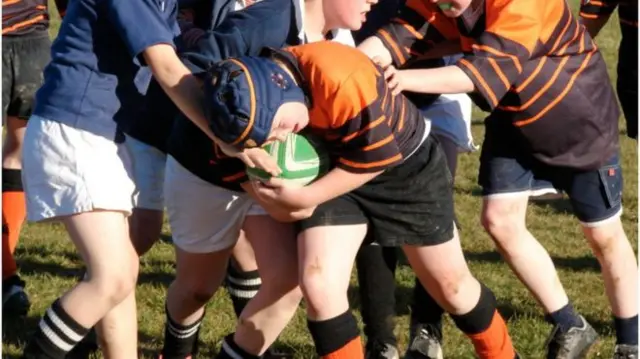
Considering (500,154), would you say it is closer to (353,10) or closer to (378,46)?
(378,46)

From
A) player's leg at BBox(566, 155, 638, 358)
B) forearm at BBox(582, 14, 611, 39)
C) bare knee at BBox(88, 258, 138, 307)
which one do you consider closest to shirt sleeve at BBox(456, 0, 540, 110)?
player's leg at BBox(566, 155, 638, 358)

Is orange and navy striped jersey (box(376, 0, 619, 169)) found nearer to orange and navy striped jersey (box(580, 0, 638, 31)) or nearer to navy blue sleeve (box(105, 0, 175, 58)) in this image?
orange and navy striped jersey (box(580, 0, 638, 31))

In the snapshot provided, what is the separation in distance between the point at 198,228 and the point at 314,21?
80cm

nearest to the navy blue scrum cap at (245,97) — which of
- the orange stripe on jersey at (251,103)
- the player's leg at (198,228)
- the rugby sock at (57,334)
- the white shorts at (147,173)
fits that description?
the orange stripe on jersey at (251,103)

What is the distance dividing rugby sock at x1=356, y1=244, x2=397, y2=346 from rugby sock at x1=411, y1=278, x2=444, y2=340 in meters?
0.14

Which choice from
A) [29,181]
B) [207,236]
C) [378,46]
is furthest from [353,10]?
[29,181]

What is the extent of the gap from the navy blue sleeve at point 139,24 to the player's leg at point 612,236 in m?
1.81

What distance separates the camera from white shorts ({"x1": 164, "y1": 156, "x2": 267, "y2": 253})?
15.4 ft

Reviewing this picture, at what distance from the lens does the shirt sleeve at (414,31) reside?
5.14m

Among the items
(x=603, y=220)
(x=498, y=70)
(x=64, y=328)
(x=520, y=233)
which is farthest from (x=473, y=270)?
(x=64, y=328)

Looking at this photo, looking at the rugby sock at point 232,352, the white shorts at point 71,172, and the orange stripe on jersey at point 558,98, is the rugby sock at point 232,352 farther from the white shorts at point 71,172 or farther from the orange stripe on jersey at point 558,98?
the orange stripe on jersey at point 558,98

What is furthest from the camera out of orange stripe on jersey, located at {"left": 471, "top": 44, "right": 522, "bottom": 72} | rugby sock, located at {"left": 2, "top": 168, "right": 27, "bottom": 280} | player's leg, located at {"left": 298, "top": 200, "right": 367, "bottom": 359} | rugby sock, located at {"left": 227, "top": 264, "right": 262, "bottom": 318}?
rugby sock, located at {"left": 2, "top": 168, "right": 27, "bottom": 280}

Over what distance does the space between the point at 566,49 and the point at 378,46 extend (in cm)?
68

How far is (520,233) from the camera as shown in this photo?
17.8 ft
